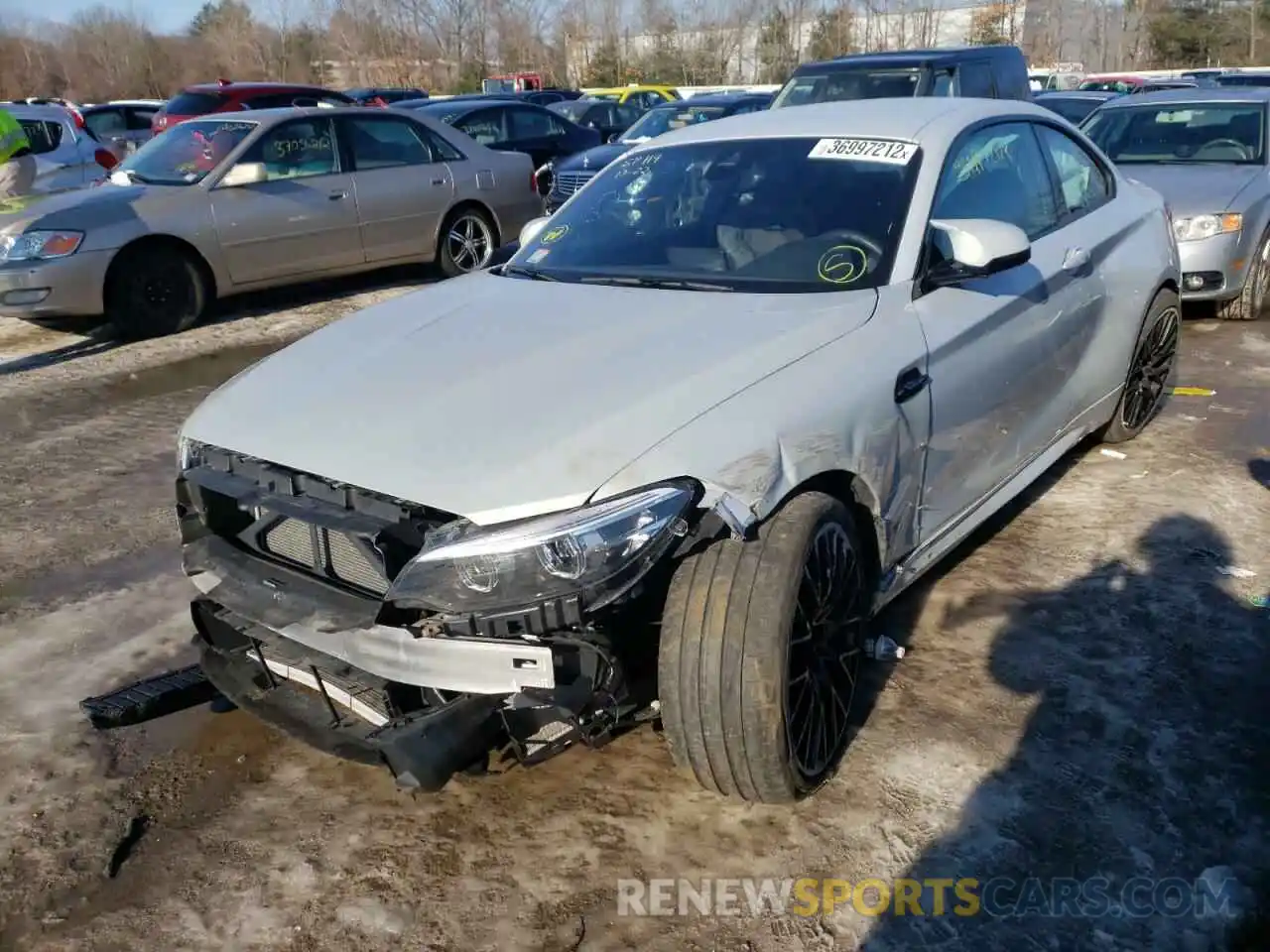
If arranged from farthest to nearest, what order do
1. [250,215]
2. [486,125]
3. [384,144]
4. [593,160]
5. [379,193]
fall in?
1. [486,125]
2. [593,160]
3. [384,144]
4. [379,193]
5. [250,215]

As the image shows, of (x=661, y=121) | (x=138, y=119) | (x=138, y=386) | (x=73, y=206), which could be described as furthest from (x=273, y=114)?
(x=138, y=119)

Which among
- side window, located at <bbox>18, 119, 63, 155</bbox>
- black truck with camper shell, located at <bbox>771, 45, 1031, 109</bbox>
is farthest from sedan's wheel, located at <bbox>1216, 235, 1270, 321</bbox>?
side window, located at <bbox>18, 119, 63, 155</bbox>

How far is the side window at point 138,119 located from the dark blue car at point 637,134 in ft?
25.0

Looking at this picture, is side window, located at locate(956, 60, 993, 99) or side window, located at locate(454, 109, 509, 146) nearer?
side window, located at locate(956, 60, 993, 99)

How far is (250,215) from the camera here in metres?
8.46

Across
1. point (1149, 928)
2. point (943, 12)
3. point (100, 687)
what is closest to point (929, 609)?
point (1149, 928)

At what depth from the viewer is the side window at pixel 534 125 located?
544 inches

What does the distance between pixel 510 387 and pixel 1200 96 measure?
26.9 feet

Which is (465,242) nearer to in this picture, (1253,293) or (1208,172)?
(1208,172)

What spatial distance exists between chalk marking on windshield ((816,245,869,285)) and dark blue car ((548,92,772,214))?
6.68m

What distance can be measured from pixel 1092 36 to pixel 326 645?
56498 mm

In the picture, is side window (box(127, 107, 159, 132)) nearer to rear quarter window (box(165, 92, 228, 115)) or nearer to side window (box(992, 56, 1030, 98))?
rear quarter window (box(165, 92, 228, 115))

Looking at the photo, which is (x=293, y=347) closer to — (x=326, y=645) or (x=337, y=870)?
(x=326, y=645)

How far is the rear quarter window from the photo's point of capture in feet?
42.3
